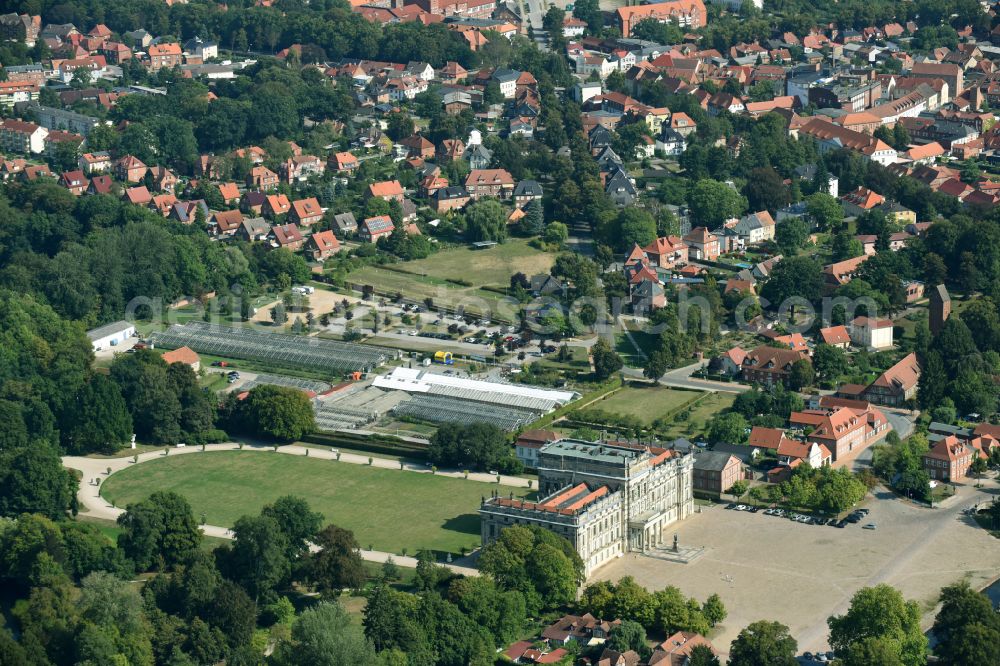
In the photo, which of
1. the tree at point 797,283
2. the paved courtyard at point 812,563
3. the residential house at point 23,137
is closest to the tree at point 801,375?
the tree at point 797,283

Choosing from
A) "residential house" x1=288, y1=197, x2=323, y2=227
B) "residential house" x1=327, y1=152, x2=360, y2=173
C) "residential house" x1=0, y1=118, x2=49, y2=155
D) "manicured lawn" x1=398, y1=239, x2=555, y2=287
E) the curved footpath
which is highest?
"residential house" x1=0, y1=118, x2=49, y2=155

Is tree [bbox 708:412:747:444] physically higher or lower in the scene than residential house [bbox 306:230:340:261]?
lower

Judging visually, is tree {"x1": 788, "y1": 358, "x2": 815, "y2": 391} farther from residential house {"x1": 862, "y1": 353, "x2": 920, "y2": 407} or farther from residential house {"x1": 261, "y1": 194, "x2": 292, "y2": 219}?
residential house {"x1": 261, "y1": 194, "x2": 292, "y2": 219}

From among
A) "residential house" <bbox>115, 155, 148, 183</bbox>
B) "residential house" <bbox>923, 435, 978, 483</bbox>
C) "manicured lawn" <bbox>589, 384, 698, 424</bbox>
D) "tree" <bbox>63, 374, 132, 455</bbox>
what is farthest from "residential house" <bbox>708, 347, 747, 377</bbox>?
"residential house" <bbox>115, 155, 148, 183</bbox>

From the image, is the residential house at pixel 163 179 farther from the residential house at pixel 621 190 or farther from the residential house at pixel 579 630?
the residential house at pixel 579 630

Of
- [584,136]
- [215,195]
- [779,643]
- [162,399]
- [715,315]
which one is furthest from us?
[584,136]

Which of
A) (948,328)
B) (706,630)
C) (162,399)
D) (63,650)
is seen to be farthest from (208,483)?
(948,328)

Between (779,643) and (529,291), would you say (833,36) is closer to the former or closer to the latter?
(529,291)
